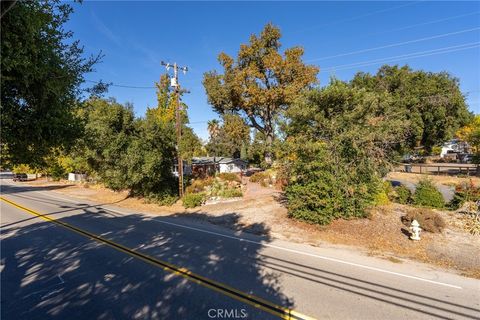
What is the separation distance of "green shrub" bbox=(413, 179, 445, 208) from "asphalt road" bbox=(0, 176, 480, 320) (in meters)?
8.07

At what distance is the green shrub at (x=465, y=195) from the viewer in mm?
14062

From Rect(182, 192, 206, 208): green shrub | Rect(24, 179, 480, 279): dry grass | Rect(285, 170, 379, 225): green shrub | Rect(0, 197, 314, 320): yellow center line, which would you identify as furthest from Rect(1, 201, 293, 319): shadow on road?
Rect(182, 192, 206, 208): green shrub

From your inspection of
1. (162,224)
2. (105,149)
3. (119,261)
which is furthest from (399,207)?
(105,149)

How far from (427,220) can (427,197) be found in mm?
4349

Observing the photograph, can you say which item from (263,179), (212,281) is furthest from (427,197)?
(263,179)

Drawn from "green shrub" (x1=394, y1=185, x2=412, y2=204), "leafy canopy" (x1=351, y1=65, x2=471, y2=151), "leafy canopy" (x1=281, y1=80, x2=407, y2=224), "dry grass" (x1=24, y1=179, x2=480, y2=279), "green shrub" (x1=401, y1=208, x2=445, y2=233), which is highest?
"leafy canopy" (x1=351, y1=65, x2=471, y2=151)

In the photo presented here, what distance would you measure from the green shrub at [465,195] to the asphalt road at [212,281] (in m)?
7.82

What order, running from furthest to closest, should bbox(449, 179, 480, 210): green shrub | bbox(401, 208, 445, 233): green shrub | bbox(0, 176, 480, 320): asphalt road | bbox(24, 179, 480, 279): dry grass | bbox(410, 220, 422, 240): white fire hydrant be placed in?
bbox(449, 179, 480, 210): green shrub → bbox(401, 208, 445, 233): green shrub → bbox(410, 220, 422, 240): white fire hydrant → bbox(24, 179, 480, 279): dry grass → bbox(0, 176, 480, 320): asphalt road

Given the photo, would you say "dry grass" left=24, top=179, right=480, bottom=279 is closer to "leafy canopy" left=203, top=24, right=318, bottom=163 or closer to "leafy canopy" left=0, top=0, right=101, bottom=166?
"leafy canopy" left=0, top=0, right=101, bottom=166

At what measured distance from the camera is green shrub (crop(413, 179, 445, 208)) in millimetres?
15328

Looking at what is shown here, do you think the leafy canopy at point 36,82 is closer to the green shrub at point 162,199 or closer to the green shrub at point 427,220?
the green shrub at point 427,220

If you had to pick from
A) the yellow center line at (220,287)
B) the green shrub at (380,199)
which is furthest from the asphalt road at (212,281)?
the green shrub at (380,199)

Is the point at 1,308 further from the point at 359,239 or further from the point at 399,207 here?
the point at 399,207

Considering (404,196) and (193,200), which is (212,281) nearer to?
(193,200)
